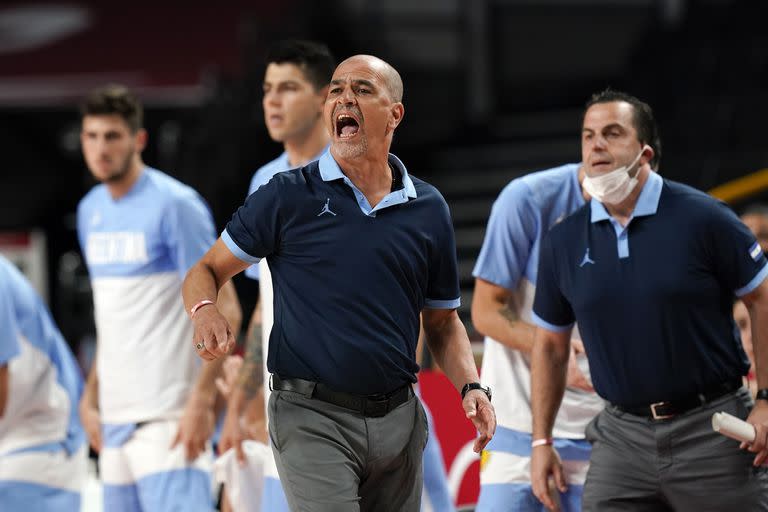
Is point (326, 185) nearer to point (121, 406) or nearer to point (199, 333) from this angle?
point (199, 333)

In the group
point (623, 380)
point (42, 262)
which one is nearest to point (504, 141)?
point (42, 262)

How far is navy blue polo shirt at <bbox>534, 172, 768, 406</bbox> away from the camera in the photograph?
4.36 metres

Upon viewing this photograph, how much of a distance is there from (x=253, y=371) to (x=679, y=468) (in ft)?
5.85

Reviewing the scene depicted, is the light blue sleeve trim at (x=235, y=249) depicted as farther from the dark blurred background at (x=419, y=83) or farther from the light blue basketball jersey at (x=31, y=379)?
the dark blurred background at (x=419, y=83)

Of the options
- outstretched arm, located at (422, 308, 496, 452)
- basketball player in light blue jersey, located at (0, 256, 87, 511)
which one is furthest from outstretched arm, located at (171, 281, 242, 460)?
outstretched arm, located at (422, 308, 496, 452)

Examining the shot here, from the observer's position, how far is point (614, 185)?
180 inches

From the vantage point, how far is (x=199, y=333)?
11.9 feet

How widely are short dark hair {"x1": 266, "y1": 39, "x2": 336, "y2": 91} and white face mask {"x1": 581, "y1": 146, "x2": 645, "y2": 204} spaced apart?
1.32m

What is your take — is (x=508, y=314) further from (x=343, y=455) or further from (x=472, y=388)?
(x=343, y=455)

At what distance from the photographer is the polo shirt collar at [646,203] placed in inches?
177

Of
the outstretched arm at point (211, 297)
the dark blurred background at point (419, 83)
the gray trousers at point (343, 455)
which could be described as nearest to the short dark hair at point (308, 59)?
the outstretched arm at point (211, 297)

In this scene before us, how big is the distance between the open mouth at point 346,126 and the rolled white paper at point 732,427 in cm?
141

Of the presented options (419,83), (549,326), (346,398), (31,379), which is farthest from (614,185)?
(419,83)

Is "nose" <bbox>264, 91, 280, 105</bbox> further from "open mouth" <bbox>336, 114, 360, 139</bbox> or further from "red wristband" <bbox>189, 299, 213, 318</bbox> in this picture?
"red wristband" <bbox>189, 299, 213, 318</bbox>
